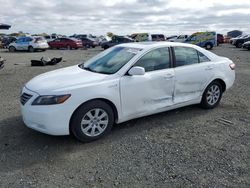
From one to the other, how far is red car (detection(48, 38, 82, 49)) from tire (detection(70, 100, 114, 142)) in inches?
1040

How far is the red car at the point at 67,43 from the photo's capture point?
29.2m

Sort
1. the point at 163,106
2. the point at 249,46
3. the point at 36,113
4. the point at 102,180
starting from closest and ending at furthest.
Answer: the point at 102,180
the point at 36,113
the point at 163,106
the point at 249,46

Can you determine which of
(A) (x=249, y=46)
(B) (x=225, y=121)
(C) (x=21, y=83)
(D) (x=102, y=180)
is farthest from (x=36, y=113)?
(A) (x=249, y=46)

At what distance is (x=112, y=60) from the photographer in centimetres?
464

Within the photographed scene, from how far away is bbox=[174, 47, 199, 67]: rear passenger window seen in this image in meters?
4.89

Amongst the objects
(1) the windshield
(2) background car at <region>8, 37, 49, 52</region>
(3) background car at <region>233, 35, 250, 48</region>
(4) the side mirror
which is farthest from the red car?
(4) the side mirror

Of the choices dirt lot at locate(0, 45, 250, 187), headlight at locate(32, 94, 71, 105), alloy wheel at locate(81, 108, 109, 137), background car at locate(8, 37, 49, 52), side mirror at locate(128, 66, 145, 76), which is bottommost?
dirt lot at locate(0, 45, 250, 187)

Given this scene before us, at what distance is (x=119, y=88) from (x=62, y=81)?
3.01 ft

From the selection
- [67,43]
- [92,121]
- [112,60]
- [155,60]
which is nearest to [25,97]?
[92,121]

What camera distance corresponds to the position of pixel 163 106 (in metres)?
4.70

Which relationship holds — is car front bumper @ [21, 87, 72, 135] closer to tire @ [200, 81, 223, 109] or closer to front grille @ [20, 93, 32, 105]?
front grille @ [20, 93, 32, 105]

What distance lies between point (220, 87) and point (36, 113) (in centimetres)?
399

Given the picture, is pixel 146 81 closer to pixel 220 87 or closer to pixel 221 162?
pixel 221 162

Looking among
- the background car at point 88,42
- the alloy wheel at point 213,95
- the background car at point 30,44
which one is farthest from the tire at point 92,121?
the background car at point 88,42
